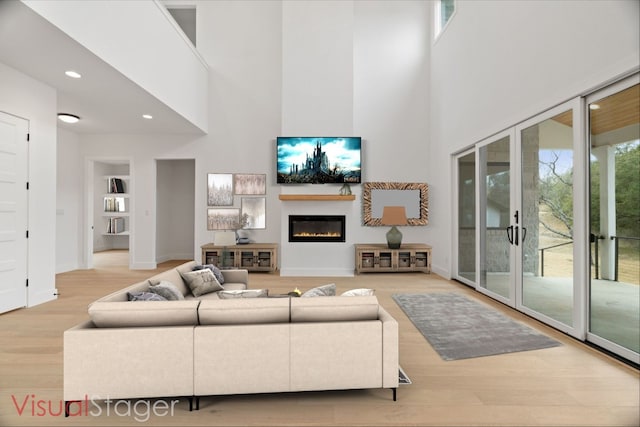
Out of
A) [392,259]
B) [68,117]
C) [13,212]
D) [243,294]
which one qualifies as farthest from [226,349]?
[68,117]

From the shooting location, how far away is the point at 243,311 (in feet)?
7.10

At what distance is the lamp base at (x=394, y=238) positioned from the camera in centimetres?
691

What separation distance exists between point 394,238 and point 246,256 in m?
2.96

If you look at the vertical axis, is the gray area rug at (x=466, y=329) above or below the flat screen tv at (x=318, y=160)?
below

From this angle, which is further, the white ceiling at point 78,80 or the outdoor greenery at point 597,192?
the white ceiling at point 78,80

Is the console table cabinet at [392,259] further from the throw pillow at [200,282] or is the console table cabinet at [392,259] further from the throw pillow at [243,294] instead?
the throw pillow at [243,294]

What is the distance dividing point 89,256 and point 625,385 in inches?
334

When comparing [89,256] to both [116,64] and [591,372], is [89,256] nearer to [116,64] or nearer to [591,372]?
→ [116,64]

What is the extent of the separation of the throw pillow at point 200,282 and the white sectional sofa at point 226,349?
1.48 m

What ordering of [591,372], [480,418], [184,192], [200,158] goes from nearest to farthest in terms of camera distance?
[480,418] → [591,372] → [200,158] → [184,192]

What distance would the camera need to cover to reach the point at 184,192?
8.88m

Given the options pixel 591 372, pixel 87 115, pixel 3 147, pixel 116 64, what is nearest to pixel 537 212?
pixel 591 372

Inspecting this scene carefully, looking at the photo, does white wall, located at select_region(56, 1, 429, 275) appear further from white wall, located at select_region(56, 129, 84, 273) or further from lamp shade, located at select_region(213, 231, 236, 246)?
lamp shade, located at select_region(213, 231, 236, 246)

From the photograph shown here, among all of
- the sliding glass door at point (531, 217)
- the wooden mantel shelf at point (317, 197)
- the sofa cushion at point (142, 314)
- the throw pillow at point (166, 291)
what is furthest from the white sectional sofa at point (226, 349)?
the wooden mantel shelf at point (317, 197)
